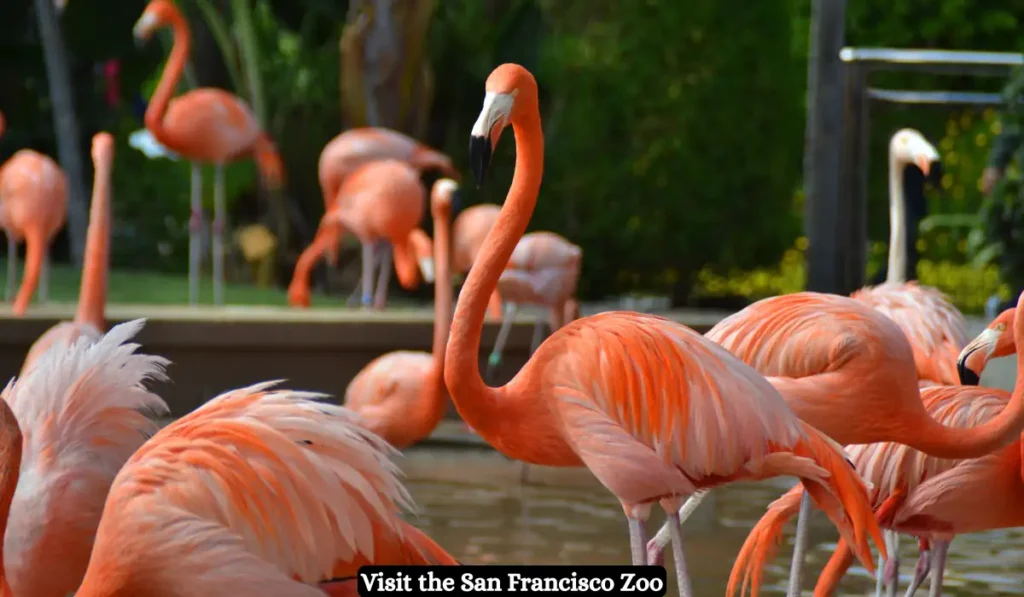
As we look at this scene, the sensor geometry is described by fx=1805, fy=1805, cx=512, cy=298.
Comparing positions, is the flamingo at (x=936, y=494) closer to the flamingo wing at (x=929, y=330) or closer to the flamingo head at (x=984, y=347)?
the flamingo head at (x=984, y=347)

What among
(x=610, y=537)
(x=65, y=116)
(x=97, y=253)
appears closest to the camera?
(x=610, y=537)

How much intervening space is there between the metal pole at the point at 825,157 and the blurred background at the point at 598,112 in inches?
169

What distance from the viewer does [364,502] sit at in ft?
10.9

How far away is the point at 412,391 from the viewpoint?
6840mm

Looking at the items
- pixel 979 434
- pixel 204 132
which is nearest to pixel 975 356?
pixel 979 434

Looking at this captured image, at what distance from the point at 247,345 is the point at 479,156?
5107 mm

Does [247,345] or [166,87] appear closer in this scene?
[247,345]

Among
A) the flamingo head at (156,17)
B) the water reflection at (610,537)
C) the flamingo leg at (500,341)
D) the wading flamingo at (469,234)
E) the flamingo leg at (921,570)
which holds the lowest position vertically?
the water reflection at (610,537)

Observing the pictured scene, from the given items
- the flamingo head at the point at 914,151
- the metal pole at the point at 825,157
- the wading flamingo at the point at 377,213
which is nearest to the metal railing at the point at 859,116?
the metal pole at the point at 825,157

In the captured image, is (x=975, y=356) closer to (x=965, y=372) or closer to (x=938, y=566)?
(x=965, y=372)

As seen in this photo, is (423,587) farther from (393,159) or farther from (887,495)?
(393,159)

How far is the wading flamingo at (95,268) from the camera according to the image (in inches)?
247

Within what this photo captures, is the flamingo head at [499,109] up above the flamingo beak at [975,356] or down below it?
above

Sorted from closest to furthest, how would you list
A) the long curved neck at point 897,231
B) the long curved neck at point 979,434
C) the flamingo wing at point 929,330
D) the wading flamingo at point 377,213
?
the long curved neck at point 979,434, the flamingo wing at point 929,330, the long curved neck at point 897,231, the wading flamingo at point 377,213
